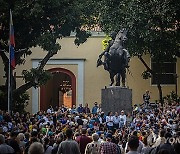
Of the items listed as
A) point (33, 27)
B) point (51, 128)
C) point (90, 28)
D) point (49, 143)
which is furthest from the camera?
point (90, 28)

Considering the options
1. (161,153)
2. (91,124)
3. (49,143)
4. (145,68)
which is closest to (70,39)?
(145,68)

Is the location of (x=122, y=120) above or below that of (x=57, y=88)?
below

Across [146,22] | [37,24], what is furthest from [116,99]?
[146,22]

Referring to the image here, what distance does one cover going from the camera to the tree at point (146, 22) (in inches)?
1237

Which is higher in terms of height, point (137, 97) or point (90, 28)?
point (90, 28)

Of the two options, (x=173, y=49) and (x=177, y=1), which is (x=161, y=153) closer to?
(x=177, y=1)

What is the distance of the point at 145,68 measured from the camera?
39.7 metres

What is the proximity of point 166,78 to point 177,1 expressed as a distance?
9.76 metres

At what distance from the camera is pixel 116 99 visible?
84.8 ft

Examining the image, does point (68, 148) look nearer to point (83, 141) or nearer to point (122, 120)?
point (83, 141)

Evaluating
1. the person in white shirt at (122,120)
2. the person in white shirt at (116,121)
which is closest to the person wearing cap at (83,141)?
the person in white shirt at (116,121)

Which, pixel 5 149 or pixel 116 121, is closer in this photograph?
pixel 5 149

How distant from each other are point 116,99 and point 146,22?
8.15 metres

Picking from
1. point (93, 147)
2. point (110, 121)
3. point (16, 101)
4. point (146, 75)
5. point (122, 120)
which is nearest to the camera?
point (93, 147)
